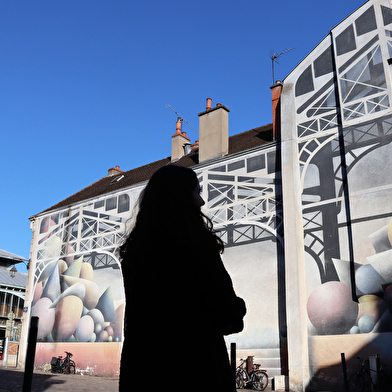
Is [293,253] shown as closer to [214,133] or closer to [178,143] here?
[214,133]

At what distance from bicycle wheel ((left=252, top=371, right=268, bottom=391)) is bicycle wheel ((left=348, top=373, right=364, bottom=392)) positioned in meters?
2.67

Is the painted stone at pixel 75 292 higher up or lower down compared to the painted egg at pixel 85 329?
higher up

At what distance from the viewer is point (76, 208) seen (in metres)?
23.0

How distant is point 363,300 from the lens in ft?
41.1

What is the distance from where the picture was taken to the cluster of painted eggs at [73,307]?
19531 millimetres

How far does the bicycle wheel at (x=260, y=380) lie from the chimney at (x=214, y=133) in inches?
332

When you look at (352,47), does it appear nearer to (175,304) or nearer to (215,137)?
(215,137)

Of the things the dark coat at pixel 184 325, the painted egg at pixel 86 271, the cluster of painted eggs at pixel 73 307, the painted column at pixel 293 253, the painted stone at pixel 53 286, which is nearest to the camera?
the dark coat at pixel 184 325

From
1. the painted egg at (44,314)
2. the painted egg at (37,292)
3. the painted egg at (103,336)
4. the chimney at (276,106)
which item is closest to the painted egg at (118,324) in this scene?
the painted egg at (103,336)

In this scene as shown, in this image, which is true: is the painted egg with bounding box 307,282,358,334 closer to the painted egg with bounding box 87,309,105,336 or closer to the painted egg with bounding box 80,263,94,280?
the painted egg with bounding box 87,309,105,336

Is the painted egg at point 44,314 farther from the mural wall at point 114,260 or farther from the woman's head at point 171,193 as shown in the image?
the woman's head at point 171,193

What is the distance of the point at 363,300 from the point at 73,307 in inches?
529

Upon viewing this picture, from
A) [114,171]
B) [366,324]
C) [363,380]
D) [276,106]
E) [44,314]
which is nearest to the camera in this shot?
[363,380]

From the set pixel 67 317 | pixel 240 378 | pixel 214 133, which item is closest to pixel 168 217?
pixel 240 378
